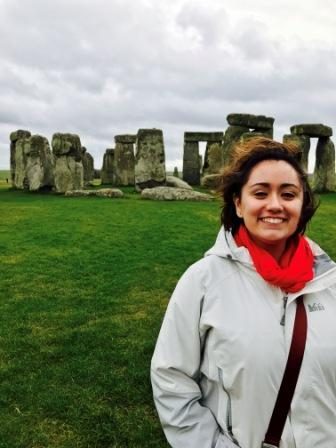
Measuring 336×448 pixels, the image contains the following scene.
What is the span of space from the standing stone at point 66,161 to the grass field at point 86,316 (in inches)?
241

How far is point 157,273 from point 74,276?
4.69 ft

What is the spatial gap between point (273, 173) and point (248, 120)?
20273mm

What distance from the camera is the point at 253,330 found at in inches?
90.7

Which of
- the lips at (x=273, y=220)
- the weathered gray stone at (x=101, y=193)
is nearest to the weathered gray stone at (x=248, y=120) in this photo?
the weathered gray stone at (x=101, y=193)

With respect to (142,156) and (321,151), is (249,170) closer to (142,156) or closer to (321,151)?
(142,156)

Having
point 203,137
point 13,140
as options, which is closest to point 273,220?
point 13,140

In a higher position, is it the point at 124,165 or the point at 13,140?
the point at 13,140

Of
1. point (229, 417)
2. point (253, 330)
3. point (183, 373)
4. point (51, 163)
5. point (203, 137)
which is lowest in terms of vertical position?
point (229, 417)

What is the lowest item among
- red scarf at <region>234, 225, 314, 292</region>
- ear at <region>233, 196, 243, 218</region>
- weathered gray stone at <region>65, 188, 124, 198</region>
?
weathered gray stone at <region>65, 188, 124, 198</region>

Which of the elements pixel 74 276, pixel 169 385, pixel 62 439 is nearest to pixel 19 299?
pixel 74 276

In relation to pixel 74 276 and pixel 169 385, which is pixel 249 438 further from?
pixel 74 276

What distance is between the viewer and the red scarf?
2367 mm

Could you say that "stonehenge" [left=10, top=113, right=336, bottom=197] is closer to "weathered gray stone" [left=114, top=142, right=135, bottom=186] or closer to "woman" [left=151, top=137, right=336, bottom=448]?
"weathered gray stone" [left=114, top=142, right=135, bottom=186]

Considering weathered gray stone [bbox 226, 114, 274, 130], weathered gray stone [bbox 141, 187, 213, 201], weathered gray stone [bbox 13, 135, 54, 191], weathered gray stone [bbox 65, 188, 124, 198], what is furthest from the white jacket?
weathered gray stone [bbox 226, 114, 274, 130]
